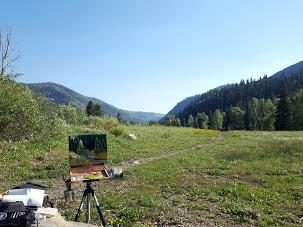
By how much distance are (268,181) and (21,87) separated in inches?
667

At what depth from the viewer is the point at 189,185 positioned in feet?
60.9

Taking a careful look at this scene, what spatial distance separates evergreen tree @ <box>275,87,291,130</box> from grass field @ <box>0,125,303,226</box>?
73509mm

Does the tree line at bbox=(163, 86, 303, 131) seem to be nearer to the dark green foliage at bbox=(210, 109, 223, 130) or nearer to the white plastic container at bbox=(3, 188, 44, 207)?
the dark green foliage at bbox=(210, 109, 223, 130)

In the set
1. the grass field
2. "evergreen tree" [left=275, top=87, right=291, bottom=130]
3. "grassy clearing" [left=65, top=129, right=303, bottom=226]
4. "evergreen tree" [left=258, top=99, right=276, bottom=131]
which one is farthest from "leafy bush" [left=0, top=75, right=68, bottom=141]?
"evergreen tree" [left=258, top=99, right=276, bottom=131]

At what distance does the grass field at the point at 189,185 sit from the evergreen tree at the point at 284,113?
241ft

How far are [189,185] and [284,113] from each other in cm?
9063

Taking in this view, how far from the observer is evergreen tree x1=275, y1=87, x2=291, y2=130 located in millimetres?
102312

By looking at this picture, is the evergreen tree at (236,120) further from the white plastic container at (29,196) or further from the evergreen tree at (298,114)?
the white plastic container at (29,196)

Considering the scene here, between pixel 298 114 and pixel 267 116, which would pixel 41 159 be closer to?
pixel 298 114

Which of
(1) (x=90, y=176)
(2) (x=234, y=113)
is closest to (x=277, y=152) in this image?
(1) (x=90, y=176)

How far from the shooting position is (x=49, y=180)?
66.4ft

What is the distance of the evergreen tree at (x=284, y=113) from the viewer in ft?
336


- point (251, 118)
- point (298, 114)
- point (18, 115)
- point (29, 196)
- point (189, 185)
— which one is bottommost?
point (189, 185)

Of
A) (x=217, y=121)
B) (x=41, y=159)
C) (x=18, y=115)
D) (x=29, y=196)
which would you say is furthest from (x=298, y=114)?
(x=29, y=196)
